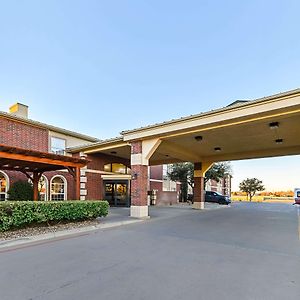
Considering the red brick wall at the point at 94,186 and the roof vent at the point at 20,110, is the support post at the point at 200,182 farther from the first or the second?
the roof vent at the point at 20,110

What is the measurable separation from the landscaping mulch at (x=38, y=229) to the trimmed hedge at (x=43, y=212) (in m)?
0.18

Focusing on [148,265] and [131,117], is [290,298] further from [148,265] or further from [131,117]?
[131,117]

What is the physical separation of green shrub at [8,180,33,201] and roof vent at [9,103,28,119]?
4.82 metres

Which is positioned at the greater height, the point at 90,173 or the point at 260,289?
the point at 90,173

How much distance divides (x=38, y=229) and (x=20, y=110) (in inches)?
415

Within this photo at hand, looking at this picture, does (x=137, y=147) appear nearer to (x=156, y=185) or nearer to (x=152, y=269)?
(x=152, y=269)

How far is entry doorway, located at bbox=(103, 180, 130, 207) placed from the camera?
71.6 ft

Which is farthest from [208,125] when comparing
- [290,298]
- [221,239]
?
[290,298]

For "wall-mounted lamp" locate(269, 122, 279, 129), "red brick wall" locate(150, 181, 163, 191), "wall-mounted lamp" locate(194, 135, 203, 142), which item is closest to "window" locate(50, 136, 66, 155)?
"wall-mounted lamp" locate(194, 135, 203, 142)

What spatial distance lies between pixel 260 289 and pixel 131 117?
27.0 metres

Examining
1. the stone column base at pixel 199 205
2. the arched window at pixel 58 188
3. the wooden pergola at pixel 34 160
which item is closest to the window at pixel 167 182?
the stone column base at pixel 199 205

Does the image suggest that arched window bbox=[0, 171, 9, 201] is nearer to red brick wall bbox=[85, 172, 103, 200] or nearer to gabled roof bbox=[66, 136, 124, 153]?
gabled roof bbox=[66, 136, 124, 153]

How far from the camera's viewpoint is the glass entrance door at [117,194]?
71.7 ft

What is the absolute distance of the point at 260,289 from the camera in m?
4.11
